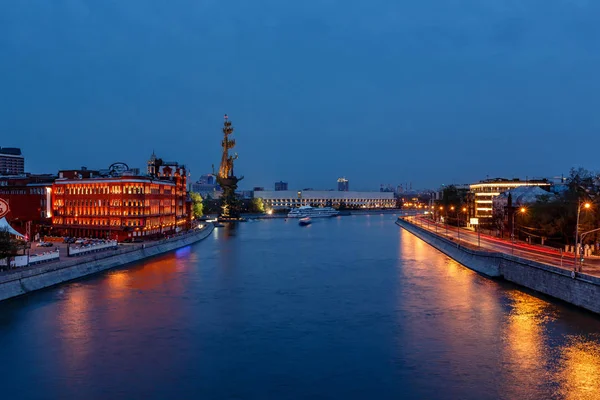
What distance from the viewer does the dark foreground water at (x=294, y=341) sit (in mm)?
22125

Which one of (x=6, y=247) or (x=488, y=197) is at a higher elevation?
(x=488, y=197)

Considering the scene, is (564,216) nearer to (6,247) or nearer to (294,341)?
(294,341)

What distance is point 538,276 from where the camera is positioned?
3991 cm

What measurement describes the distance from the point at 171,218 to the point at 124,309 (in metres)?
56.0

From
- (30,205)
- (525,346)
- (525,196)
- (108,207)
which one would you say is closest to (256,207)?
(30,205)

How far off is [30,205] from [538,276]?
226ft

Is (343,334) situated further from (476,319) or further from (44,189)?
(44,189)

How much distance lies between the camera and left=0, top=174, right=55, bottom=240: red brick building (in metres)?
76.5

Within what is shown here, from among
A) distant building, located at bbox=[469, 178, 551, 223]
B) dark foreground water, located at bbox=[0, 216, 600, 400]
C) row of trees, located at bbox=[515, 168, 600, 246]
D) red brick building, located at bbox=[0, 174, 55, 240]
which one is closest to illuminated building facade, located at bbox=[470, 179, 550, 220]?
distant building, located at bbox=[469, 178, 551, 223]

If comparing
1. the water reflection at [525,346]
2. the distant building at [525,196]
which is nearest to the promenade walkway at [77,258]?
the water reflection at [525,346]

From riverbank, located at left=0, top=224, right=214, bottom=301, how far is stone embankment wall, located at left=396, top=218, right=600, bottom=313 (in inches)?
1441

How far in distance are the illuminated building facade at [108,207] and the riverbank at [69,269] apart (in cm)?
656

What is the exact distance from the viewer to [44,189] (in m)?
78.9

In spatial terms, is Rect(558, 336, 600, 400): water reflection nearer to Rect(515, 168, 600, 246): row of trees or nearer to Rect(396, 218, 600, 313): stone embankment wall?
Rect(396, 218, 600, 313): stone embankment wall
